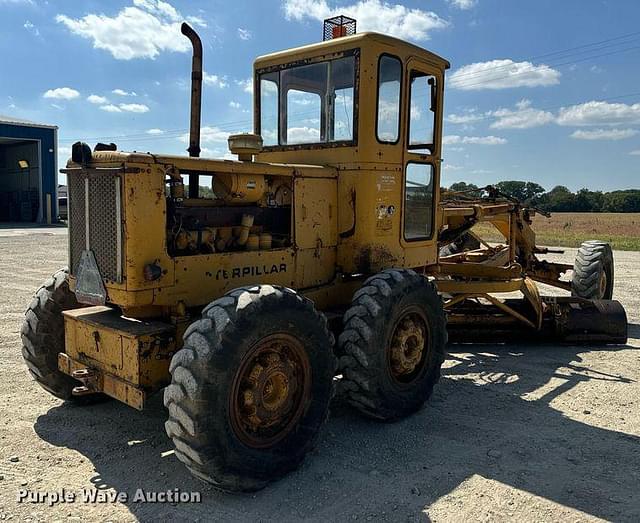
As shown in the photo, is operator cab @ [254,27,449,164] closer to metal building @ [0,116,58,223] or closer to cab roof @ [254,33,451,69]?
cab roof @ [254,33,451,69]

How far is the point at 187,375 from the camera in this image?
354 cm

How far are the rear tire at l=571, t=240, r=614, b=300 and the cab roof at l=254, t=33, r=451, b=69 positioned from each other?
16.4ft

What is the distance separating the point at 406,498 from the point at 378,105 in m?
3.44

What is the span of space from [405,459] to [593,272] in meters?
6.50

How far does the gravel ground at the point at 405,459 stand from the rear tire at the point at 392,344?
27cm

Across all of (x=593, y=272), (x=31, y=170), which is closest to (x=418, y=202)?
(x=593, y=272)

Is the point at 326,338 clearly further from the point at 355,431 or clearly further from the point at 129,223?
the point at 129,223

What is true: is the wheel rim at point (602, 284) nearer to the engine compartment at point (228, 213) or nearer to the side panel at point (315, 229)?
the side panel at point (315, 229)

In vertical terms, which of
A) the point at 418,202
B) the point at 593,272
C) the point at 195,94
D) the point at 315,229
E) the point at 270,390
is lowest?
the point at 270,390

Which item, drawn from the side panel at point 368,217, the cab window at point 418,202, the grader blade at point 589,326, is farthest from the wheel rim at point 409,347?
the grader blade at point 589,326

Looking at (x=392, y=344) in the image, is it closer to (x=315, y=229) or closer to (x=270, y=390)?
(x=315, y=229)

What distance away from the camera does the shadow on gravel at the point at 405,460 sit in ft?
12.2

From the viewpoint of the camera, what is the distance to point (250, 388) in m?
3.94

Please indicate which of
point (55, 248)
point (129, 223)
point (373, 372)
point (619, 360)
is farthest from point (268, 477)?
point (55, 248)
